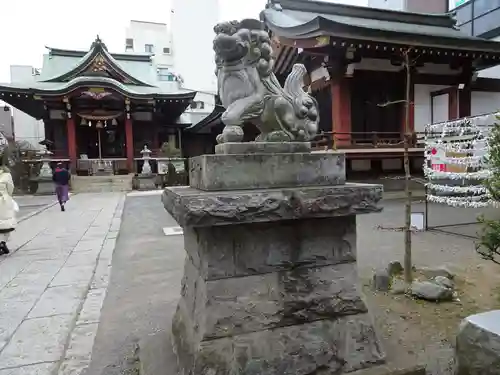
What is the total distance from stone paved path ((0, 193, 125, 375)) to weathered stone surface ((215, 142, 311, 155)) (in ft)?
6.23

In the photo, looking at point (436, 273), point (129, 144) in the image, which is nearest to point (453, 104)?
point (436, 273)

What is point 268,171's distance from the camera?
2.09m

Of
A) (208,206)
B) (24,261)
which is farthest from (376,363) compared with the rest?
(24,261)

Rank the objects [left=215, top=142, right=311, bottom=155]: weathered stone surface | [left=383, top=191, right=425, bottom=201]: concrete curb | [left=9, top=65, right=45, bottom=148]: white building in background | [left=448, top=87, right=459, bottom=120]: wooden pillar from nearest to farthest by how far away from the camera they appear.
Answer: [left=215, top=142, right=311, bottom=155]: weathered stone surface → [left=383, top=191, right=425, bottom=201]: concrete curb → [left=448, top=87, right=459, bottom=120]: wooden pillar → [left=9, top=65, right=45, bottom=148]: white building in background

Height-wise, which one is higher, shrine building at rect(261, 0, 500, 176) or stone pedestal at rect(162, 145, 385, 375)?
shrine building at rect(261, 0, 500, 176)

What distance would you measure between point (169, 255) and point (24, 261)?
7.34 ft

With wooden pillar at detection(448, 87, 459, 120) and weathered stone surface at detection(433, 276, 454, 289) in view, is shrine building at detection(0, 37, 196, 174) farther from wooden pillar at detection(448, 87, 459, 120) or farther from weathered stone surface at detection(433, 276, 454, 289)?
weathered stone surface at detection(433, 276, 454, 289)

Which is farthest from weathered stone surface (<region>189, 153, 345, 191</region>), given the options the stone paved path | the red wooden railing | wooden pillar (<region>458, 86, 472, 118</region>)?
wooden pillar (<region>458, 86, 472, 118</region>)

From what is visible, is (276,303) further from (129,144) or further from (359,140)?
(129,144)

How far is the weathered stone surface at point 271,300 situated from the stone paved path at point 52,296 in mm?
1286

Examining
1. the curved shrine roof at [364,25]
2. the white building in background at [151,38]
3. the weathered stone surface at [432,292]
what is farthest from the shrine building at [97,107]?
the white building in background at [151,38]

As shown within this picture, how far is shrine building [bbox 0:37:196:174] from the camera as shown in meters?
19.0

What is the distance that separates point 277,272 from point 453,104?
1338 cm

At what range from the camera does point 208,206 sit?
173cm
